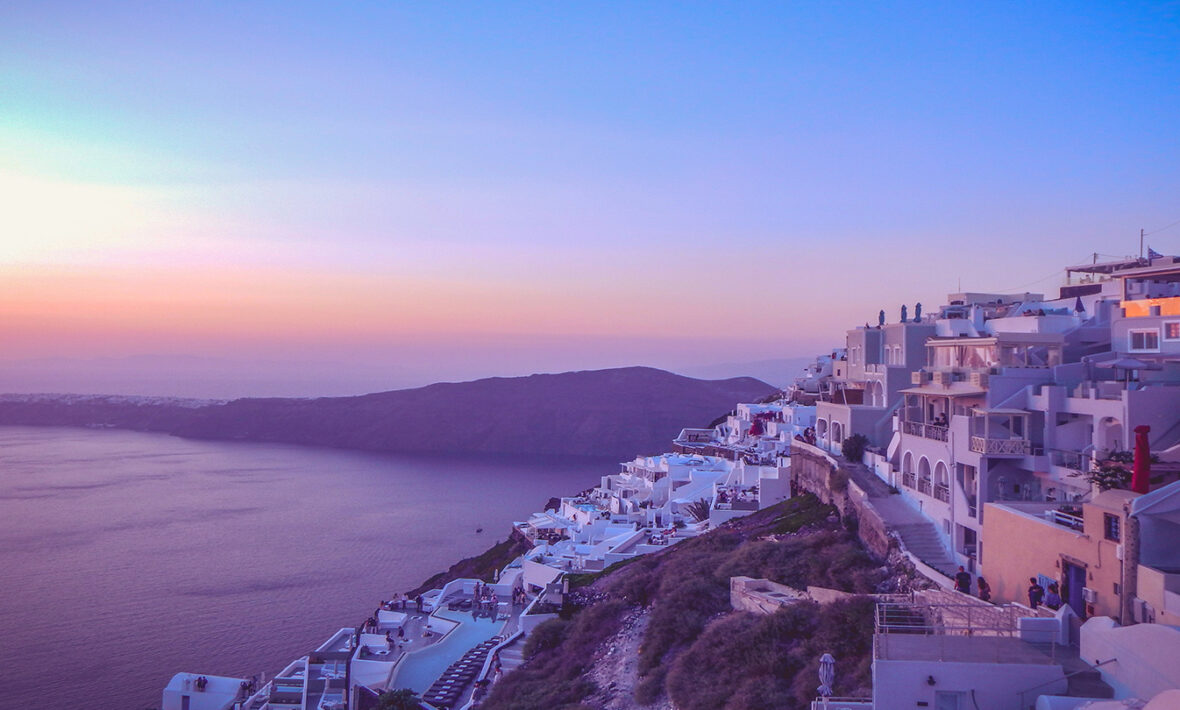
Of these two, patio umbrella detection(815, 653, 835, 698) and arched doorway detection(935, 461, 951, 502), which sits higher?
arched doorway detection(935, 461, 951, 502)

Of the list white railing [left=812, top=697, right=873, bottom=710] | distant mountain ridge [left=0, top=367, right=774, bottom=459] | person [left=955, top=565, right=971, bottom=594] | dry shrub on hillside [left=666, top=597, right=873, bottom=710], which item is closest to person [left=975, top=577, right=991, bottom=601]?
person [left=955, top=565, right=971, bottom=594]

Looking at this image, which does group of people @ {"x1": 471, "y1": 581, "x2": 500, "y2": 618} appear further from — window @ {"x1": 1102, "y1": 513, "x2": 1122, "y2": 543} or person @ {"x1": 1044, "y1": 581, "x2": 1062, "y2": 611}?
window @ {"x1": 1102, "y1": 513, "x2": 1122, "y2": 543}

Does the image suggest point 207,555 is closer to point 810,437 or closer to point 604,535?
Answer: point 604,535

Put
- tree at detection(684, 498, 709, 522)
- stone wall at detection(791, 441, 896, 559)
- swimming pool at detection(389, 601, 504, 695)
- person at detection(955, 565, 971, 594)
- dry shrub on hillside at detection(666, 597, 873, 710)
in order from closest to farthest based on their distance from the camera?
dry shrub on hillside at detection(666, 597, 873, 710), person at detection(955, 565, 971, 594), stone wall at detection(791, 441, 896, 559), swimming pool at detection(389, 601, 504, 695), tree at detection(684, 498, 709, 522)

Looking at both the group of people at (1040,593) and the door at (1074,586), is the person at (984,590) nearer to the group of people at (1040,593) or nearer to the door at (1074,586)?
the group of people at (1040,593)

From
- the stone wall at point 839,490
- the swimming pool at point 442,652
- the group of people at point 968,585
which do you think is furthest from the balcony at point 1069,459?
the swimming pool at point 442,652

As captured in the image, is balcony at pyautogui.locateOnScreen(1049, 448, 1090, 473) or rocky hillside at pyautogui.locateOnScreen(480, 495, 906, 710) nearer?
rocky hillside at pyautogui.locateOnScreen(480, 495, 906, 710)

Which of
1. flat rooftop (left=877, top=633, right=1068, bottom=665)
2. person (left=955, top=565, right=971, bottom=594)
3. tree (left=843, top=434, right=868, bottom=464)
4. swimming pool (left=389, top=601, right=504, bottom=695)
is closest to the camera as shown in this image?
flat rooftop (left=877, top=633, right=1068, bottom=665)
